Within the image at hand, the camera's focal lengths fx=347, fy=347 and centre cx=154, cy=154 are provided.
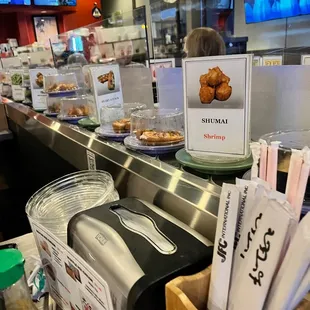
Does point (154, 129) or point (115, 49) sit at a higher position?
point (115, 49)

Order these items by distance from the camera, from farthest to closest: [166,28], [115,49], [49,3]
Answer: [49,3] < [166,28] < [115,49]

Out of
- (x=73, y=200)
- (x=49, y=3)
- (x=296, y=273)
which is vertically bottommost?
(x=73, y=200)

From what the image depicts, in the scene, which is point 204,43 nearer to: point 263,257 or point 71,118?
point 71,118

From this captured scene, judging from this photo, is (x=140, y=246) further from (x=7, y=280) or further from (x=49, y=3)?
(x=49, y=3)

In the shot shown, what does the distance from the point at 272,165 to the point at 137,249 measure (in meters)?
0.27

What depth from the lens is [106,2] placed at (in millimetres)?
9695

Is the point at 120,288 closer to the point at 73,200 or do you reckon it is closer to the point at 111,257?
the point at 111,257

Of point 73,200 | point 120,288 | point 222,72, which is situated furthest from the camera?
point 73,200

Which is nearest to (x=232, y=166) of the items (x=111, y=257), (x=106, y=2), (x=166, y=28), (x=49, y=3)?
(x=111, y=257)

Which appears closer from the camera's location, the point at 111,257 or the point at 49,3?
the point at 111,257

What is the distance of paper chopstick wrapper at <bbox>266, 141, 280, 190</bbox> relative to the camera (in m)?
0.46

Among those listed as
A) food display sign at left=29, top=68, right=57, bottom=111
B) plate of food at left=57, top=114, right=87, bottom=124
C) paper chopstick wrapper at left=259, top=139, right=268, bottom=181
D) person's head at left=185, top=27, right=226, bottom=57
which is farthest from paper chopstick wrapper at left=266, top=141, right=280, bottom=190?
person's head at left=185, top=27, right=226, bottom=57

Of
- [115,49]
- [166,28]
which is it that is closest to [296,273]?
[115,49]

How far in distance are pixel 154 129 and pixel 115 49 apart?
144 cm
